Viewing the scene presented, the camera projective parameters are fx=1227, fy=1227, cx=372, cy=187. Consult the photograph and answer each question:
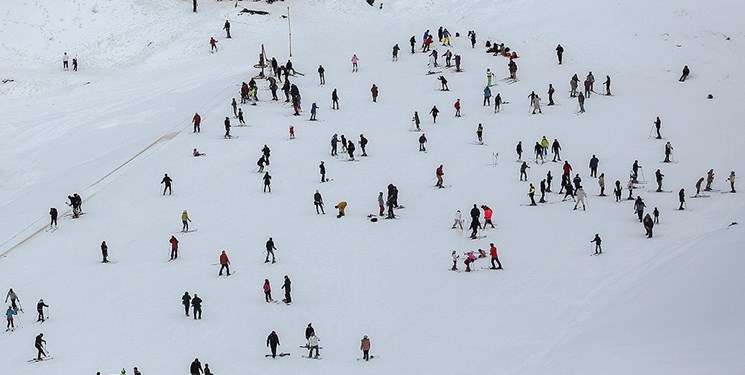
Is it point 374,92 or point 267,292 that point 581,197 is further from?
point 374,92

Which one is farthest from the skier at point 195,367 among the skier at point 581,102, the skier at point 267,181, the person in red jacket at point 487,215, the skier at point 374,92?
the skier at point 581,102

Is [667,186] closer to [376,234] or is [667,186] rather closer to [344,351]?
[376,234]

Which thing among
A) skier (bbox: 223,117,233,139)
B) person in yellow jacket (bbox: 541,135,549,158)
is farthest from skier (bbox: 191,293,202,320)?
person in yellow jacket (bbox: 541,135,549,158)

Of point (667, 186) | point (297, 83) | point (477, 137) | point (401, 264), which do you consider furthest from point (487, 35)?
point (401, 264)

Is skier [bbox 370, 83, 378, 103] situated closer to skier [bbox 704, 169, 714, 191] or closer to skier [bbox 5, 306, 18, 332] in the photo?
skier [bbox 704, 169, 714, 191]

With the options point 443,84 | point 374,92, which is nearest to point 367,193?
point 374,92

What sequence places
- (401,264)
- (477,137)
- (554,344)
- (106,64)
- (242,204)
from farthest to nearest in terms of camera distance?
(106,64) < (477,137) < (242,204) < (401,264) < (554,344)

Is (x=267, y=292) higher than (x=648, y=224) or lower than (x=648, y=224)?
lower
